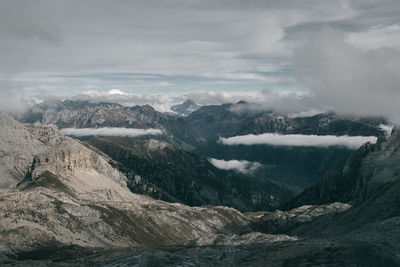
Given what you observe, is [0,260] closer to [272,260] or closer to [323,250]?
[272,260]

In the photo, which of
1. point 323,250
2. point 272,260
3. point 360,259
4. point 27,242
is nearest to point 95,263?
point 272,260

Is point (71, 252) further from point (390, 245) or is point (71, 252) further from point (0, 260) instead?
point (390, 245)

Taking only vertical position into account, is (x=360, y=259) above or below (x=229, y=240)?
above

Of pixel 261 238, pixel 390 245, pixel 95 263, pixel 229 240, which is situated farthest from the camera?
pixel 229 240

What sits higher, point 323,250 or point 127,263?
point 323,250

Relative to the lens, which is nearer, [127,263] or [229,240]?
[127,263]

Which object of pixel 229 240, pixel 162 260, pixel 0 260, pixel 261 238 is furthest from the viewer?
pixel 229 240

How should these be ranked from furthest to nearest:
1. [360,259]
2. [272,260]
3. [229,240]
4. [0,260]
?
[229,240], [0,260], [272,260], [360,259]

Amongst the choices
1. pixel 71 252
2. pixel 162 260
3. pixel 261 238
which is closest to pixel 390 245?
pixel 162 260

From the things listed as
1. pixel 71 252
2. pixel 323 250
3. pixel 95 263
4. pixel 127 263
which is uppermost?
pixel 323 250
